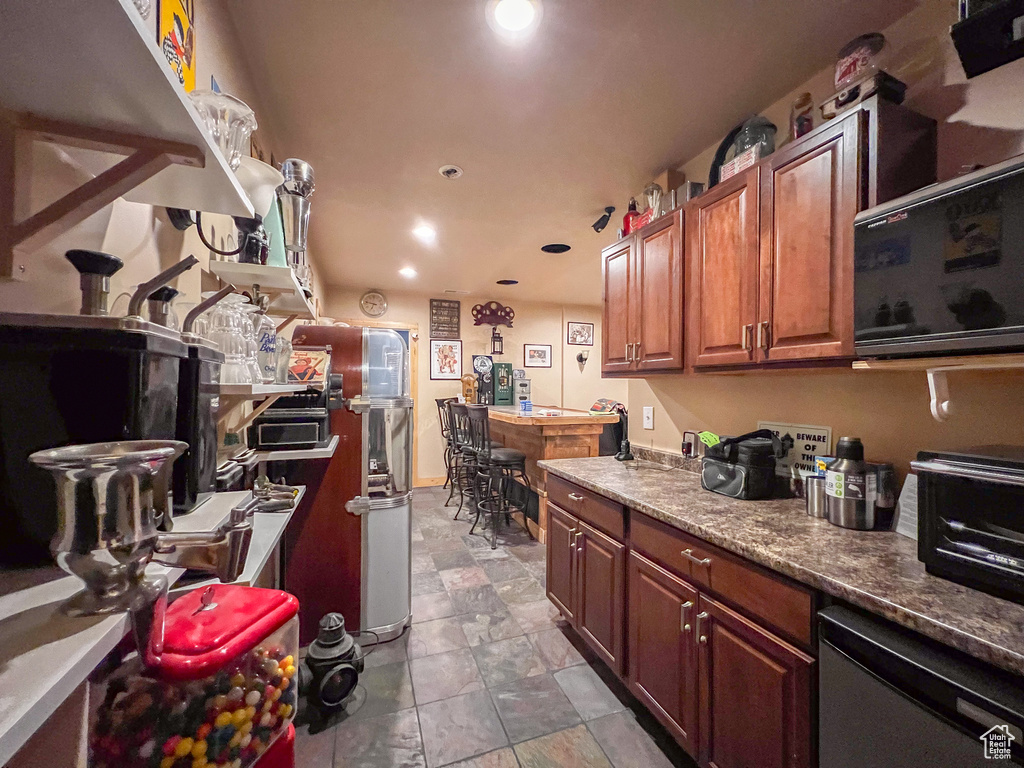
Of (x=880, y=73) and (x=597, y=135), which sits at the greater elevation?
(x=597, y=135)

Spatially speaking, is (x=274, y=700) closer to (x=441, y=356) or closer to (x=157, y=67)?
(x=157, y=67)

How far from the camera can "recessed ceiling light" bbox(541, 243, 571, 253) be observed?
3734 mm

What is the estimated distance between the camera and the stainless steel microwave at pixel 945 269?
35.3 inches

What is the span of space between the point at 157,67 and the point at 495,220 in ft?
9.36

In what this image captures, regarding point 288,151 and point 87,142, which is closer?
point 87,142

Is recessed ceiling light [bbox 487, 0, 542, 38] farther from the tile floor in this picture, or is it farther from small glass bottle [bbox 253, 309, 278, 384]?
the tile floor

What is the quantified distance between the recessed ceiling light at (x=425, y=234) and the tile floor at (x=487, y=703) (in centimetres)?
273

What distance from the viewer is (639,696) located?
154 centimetres

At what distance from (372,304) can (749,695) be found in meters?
5.20

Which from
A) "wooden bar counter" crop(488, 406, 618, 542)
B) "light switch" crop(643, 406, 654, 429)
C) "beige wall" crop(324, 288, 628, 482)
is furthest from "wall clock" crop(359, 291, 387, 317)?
"light switch" crop(643, 406, 654, 429)

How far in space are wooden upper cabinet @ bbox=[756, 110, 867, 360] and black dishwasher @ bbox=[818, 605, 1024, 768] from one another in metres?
0.81

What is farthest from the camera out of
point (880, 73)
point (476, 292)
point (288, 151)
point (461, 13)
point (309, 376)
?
point (476, 292)

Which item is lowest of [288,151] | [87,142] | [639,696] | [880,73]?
[639,696]

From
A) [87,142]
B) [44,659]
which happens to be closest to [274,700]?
[44,659]
